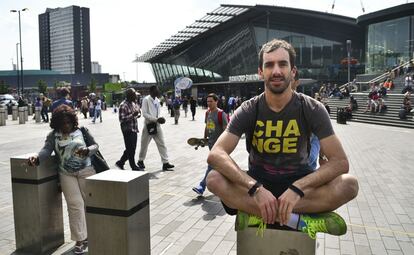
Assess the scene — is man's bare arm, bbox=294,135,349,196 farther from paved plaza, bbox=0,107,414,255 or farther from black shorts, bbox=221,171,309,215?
paved plaza, bbox=0,107,414,255

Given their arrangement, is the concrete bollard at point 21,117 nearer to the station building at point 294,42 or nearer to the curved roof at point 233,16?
the curved roof at point 233,16

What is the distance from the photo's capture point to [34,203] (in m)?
4.12

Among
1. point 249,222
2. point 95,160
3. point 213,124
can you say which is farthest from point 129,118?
point 249,222

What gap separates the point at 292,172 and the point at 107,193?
1405mm

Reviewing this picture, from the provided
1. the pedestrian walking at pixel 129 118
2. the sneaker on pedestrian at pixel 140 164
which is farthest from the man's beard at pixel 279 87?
the sneaker on pedestrian at pixel 140 164

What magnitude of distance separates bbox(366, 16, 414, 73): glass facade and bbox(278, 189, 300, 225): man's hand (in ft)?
135

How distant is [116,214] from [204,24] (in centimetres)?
5168

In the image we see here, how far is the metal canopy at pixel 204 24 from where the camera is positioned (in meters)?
46.5

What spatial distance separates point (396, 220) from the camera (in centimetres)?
543

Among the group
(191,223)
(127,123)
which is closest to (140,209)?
(191,223)

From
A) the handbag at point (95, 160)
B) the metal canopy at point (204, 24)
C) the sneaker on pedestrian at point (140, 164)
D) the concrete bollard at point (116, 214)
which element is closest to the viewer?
the concrete bollard at point (116, 214)

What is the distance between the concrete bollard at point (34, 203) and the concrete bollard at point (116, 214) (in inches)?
54.2

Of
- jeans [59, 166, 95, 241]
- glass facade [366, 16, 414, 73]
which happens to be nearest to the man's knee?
jeans [59, 166, 95, 241]

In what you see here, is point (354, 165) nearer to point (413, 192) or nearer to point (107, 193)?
point (413, 192)
